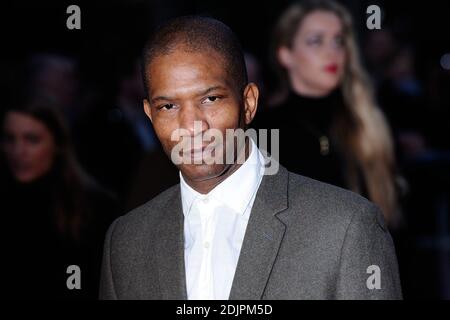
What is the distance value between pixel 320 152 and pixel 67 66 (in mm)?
2456

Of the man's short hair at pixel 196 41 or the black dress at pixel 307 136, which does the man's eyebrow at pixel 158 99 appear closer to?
the man's short hair at pixel 196 41

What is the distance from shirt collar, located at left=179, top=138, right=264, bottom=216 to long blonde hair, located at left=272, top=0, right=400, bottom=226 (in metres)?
1.72

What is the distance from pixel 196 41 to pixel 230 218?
0.45 m

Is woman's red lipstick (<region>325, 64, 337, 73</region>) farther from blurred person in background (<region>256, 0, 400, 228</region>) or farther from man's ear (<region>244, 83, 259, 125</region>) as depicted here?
man's ear (<region>244, 83, 259, 125</region>)

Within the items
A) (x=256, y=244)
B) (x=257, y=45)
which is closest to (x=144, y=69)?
(x=256, y=244)

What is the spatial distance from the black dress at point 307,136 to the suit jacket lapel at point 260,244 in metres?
1.29

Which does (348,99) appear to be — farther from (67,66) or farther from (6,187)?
(67,66)

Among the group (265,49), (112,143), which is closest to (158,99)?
(112,143)

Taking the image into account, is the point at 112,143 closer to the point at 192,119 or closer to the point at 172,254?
the point at 172,254

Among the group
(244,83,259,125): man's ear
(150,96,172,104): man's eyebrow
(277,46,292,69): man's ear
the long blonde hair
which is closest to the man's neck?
(244,83,259,125): man's ear

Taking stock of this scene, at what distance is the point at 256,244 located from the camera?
197 centimetres

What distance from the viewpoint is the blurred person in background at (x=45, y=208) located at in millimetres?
3523

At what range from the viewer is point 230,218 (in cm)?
206

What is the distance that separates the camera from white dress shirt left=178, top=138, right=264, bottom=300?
198 centimetres
